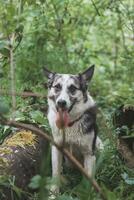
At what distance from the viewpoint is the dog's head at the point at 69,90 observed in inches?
191

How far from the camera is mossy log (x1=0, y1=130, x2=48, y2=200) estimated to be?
170 inches

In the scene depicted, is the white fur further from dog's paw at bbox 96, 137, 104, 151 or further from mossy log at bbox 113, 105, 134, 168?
mossy log at bbox 113, 105, 134, 168

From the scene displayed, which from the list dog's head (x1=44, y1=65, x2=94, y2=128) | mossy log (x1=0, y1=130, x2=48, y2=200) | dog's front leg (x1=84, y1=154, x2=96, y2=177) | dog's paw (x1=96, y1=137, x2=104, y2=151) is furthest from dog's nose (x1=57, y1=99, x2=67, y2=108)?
dog's paw (x1=96, y1=137, x2=104, y2=151)

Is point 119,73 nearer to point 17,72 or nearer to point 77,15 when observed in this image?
point 77,15

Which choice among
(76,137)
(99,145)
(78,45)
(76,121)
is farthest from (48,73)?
(78,45)

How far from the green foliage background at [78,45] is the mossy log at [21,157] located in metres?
0.66

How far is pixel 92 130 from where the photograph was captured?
5.12m

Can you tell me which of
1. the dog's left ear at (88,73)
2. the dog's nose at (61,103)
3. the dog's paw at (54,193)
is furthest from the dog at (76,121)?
the dog's paw at (54,193)

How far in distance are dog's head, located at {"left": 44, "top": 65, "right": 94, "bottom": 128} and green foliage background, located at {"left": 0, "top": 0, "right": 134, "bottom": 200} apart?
1.72 feet

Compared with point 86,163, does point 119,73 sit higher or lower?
higher

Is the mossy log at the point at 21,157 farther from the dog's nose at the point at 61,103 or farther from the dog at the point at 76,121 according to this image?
the dog's nose at the point at 61,103

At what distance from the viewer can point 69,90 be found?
4934 mm

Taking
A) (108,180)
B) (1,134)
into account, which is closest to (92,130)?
(108,180)

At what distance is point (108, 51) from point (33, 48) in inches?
106
